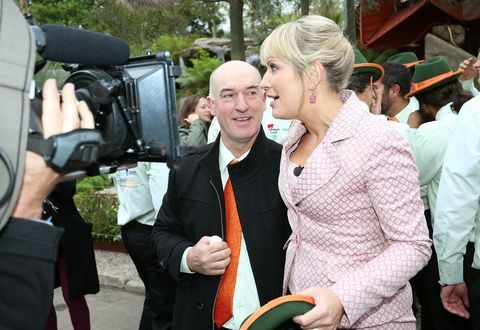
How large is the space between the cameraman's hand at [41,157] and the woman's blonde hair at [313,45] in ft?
3.40

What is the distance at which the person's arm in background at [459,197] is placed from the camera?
8.76ft

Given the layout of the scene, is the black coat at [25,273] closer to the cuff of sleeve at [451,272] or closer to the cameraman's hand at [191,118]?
the cuff of sleeve at [451,272]

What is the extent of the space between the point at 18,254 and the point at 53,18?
19.7 m

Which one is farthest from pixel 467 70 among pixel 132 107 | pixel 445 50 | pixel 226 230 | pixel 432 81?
pixel 445 50

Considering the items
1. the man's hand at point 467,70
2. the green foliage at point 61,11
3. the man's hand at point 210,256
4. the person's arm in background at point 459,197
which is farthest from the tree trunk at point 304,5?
the green foliage at point 61,11

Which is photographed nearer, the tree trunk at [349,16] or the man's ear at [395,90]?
the man's ear at [395,90]

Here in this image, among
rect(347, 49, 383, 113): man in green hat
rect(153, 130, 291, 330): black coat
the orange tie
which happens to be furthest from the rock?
the orange tie

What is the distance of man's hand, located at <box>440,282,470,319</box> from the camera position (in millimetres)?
2906

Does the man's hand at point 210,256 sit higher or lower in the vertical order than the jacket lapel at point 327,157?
lower

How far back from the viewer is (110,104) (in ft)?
4.58

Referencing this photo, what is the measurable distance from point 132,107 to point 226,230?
1.19 meters

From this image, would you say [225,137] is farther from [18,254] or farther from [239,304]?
[18,254]

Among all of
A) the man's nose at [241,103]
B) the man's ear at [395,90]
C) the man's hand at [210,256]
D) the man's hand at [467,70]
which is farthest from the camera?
the man's hand at [467,70]

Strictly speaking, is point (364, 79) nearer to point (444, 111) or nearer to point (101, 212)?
point (444, 111)
